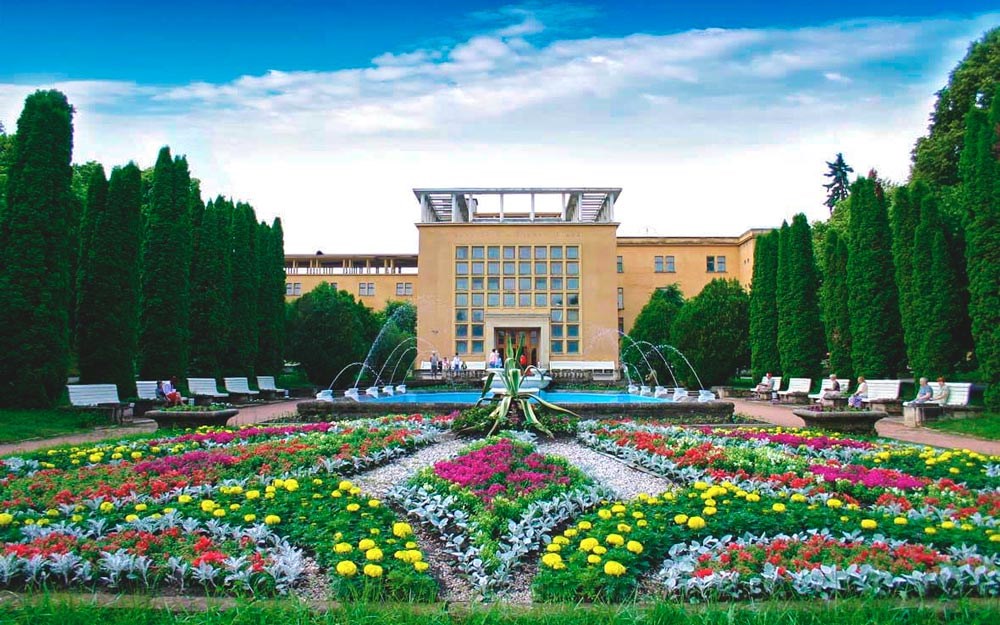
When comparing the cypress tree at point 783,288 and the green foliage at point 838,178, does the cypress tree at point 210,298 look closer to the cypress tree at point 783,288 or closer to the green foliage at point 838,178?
the cypress tree at point 783,288

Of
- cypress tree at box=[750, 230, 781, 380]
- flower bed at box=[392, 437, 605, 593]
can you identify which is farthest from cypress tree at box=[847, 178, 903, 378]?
flower bed at box=[392, 437, 605, 593]

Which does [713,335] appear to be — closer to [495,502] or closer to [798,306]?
[798,306]

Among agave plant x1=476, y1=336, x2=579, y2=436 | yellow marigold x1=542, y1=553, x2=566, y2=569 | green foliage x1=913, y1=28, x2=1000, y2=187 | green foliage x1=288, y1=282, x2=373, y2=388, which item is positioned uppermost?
green foliage x1=913, y1=28, x2=1000, y2=187

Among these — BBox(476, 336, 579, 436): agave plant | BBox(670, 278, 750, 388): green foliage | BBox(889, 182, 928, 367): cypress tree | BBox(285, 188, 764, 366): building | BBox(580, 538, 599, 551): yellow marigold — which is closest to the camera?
BBox(580, 538, 599, 551): yellow marigold

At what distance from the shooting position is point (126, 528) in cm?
398

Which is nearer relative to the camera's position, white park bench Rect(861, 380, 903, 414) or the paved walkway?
the paved walkway

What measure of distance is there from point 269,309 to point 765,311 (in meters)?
16.3

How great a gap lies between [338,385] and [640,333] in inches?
519

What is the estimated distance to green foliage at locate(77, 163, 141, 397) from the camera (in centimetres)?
1373

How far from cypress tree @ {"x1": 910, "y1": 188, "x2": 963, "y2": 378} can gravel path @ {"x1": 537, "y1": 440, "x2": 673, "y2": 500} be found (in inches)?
415

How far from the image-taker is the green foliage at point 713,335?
2327cm

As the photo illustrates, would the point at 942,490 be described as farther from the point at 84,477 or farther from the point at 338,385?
the point at 338,385

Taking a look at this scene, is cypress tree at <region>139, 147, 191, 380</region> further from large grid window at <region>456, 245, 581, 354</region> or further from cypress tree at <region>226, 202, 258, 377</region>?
large grid window at <region>456, 245, 581, 354</region>

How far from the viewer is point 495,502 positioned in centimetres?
441
